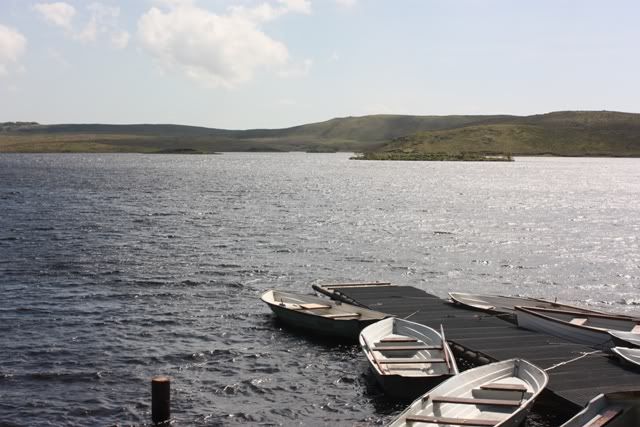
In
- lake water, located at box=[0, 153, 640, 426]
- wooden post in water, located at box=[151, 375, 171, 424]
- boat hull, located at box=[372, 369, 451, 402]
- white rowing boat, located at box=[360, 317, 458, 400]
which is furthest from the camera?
lake water, located at box=[0, 153, 640, 426]

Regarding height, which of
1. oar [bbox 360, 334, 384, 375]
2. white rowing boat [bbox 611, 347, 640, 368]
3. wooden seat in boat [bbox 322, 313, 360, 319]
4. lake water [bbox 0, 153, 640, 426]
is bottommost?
lake water [bbox 0, 153, 640, 426]

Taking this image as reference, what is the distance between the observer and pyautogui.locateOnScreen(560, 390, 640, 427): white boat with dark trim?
661 inches

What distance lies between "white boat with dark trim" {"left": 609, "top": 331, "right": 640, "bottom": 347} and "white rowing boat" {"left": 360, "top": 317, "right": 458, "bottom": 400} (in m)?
6.05

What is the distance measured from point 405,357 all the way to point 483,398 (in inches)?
193

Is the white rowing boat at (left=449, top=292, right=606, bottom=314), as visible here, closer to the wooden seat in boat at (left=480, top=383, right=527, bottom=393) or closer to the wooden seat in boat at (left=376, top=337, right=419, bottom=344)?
the wooden seat in boat at (left=376, top=337, right=419, bottom=344)

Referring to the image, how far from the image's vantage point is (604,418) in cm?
1670

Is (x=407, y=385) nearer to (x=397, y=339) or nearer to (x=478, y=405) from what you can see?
(x=478, y=405)

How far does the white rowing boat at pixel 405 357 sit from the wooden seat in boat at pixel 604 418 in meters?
5.32

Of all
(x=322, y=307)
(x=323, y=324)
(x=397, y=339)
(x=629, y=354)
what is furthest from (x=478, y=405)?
(x=322, y=307)

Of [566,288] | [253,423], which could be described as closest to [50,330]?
[253,423]

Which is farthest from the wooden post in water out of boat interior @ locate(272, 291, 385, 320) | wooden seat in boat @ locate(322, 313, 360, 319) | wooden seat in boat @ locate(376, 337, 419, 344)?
boat interior @ locate(272, 291, 385, 320)

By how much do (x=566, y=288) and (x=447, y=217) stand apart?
38.7 meters

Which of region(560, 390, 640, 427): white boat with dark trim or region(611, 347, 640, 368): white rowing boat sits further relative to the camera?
region(611, 347, 640, 368): white rowing boat

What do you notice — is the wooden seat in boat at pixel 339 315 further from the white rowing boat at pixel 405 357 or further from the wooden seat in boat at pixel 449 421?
the wooden seat in boat at pixel 449 421
